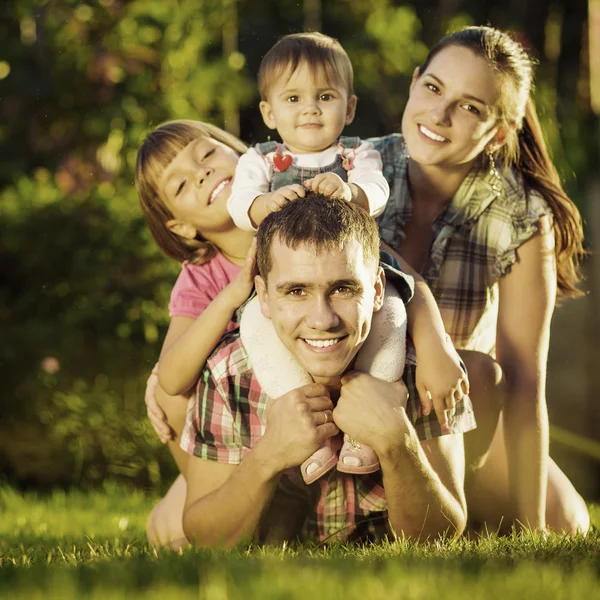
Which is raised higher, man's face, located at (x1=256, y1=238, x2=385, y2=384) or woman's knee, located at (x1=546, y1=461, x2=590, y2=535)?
man's face, located at (x1=256, y1=238, x2=385, y2=384)

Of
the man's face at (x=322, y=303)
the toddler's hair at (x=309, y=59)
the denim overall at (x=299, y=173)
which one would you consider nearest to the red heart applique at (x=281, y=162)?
the denim overall at (x=299, y=173)

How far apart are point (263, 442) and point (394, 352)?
1.56 feet

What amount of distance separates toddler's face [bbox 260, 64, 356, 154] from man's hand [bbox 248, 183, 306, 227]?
31cm

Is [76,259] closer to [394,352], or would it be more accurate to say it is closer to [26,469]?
[26,469]

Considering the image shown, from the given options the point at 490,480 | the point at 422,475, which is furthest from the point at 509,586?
the point at 490,480

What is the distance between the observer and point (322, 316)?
3.10 meters

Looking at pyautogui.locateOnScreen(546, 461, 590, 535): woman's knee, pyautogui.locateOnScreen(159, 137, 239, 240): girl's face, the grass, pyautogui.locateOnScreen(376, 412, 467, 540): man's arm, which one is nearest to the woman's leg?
pyautogui.locateOnScreen(546, 461, 590, 535): woman's knee

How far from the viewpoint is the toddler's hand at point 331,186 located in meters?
3.30

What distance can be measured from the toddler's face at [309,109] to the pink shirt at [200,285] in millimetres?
581

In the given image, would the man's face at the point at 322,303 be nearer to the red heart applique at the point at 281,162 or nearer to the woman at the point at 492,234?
the red heart applique at the point at 281,162

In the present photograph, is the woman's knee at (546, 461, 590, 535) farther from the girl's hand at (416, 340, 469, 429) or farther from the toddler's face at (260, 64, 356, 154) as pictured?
the toddler's face at (260, 64, 356, 154)

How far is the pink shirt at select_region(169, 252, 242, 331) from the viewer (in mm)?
3971

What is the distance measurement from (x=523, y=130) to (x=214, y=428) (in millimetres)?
1673

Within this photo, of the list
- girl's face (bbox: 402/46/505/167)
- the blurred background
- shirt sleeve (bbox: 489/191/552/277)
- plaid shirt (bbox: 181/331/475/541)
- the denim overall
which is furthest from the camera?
the blurred background
